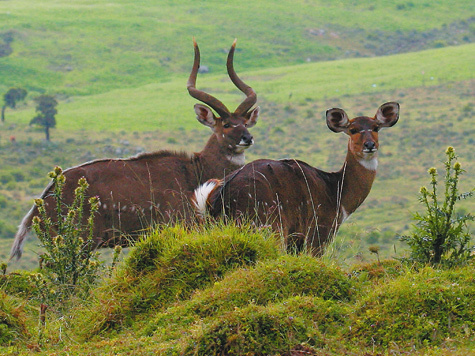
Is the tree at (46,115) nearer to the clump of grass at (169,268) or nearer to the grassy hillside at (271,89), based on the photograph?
the grassy hillside at (271,89)

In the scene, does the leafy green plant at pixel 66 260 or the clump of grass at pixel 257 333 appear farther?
the leafy green plant at pixel 66 260

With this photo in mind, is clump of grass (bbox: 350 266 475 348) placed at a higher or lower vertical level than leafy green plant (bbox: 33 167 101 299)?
higher

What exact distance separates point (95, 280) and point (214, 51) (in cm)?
9412

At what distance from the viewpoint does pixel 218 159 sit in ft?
38.3

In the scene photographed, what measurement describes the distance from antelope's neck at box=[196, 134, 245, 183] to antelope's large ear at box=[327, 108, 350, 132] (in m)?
2.05

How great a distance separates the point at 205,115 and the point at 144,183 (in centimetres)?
202

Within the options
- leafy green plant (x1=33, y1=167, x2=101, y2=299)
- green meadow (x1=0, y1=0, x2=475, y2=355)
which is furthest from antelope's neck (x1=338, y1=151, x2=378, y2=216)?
leafy green plant (x1=33, y1=167, x2=101, y2=299)

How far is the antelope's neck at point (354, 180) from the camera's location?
9625 mm

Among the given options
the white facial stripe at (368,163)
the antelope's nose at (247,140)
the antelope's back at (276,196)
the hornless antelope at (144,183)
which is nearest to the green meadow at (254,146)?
the antelope's back at (276,196)

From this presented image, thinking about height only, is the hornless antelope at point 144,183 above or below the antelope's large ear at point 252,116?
below

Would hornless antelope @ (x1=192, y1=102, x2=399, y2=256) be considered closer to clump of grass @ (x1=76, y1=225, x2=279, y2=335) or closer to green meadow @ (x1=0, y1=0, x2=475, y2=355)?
green meadow @ (x1=0, y1=0, x2=475, y2=355)

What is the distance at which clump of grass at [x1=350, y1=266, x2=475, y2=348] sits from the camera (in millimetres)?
5254

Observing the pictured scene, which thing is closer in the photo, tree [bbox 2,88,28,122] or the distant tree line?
the distant tree line

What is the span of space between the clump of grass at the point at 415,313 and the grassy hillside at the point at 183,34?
8460cm
